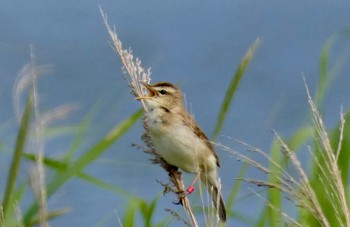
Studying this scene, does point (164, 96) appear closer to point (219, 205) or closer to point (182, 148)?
point (182, 148)

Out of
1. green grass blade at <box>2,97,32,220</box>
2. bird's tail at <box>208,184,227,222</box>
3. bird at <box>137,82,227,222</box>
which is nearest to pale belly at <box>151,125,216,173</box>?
bird at <box>137,82,227,222</box>

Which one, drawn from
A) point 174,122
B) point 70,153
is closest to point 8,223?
point 70,153

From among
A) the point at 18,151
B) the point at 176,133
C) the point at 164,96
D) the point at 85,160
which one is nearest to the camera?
the point at 18,151

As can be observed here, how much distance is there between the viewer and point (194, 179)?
2.77 meters

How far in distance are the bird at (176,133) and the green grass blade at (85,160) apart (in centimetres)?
49

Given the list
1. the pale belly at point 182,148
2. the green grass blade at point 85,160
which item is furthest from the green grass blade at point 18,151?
the pale belly at point 182,148

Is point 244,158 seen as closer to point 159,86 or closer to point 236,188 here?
point 236,188

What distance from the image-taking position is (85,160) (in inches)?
86.1

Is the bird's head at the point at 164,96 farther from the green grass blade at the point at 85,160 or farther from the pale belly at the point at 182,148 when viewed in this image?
the green grass blade at the point at 85,160

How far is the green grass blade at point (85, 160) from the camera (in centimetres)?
208

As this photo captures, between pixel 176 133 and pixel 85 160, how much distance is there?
0.98m

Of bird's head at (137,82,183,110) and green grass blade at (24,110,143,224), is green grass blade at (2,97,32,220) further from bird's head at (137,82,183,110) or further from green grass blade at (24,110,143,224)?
bird's head at (137,82,183,110)

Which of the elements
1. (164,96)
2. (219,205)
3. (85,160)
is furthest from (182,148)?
(219,205)

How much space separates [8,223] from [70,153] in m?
0.29
